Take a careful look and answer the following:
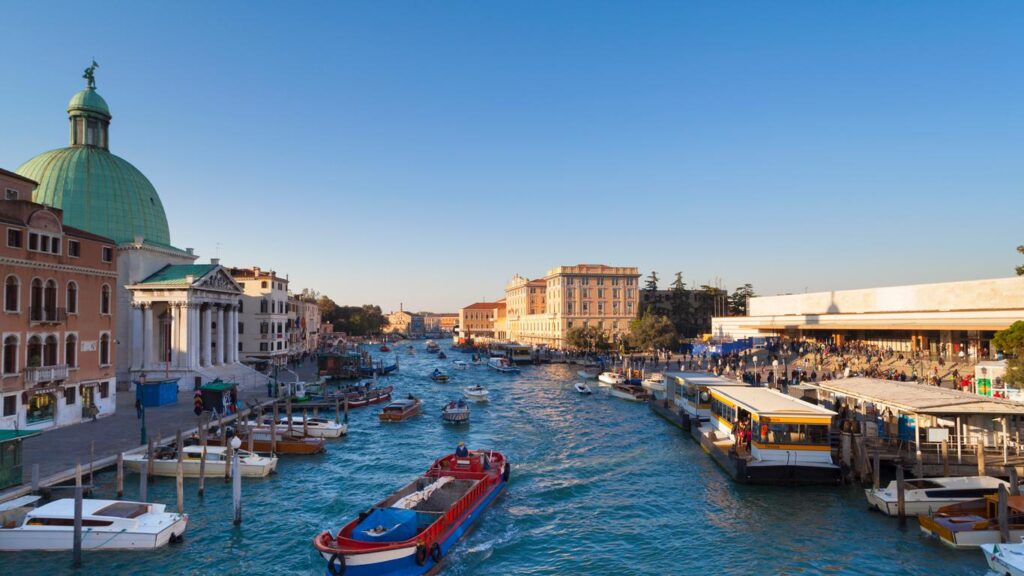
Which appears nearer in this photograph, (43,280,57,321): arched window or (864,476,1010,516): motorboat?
(864,476,1010,516): motorboat

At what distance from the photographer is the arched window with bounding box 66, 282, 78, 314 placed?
1368 inches

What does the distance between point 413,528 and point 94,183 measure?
5072 cm

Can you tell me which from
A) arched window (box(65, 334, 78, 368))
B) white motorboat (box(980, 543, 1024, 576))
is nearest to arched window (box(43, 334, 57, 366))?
arched window (box(65, 334, 78, 368))

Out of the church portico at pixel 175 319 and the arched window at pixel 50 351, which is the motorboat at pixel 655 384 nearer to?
the church portico at pixel 175 319

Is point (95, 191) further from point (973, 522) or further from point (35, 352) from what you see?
point (973, 522)

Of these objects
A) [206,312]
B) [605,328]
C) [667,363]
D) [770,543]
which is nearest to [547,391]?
[667,363]

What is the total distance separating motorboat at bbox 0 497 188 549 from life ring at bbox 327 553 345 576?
710cm

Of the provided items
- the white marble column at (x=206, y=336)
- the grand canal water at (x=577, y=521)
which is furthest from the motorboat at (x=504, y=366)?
the grand canal water at (x=577, y=521)

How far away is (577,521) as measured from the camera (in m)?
23.3

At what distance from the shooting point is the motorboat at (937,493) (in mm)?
21562

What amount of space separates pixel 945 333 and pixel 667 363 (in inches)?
1166

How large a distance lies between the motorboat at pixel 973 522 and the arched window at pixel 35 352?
39666 mm

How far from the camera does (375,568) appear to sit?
54.8 ft

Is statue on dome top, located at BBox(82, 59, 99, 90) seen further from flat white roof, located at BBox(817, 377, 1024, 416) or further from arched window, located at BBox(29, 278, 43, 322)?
flat white roof, located at BBox(817, 377, 1024, 416)
